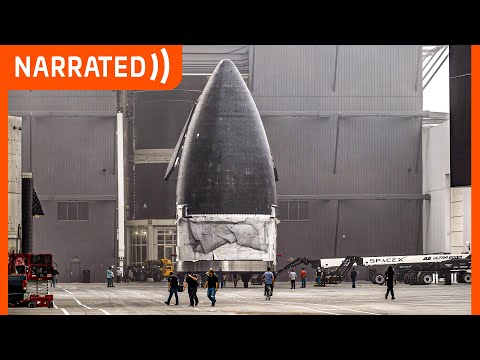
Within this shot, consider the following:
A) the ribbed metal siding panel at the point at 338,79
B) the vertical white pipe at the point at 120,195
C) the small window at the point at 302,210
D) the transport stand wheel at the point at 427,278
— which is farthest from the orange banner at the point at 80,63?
the small window at the point at 302,210

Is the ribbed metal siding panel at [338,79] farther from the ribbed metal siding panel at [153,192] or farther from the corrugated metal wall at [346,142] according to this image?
the ribbed metal siding panel at [153,192]

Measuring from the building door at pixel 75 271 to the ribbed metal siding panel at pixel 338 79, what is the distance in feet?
61.9

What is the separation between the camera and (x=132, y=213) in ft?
294

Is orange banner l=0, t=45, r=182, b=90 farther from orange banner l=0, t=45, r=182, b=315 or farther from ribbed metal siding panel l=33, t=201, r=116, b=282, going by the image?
ribbed metal siding panel l=33, t=201, r=116, b=282

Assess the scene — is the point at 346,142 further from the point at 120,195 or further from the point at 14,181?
the point at 14,181

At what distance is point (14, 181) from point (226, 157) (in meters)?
20.6

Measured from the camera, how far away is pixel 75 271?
83625 millimetres

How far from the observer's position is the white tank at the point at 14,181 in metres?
41.8

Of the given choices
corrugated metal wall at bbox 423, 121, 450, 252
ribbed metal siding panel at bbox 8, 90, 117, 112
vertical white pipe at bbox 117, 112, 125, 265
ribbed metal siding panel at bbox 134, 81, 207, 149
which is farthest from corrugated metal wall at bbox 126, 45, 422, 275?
ribbed metal siding panel at bbox 8, 90, 117, 112

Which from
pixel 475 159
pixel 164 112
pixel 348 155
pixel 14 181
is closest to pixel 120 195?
pixel 164 112

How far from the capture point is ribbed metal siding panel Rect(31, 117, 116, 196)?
8250 cm

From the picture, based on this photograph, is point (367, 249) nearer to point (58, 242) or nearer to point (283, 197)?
point (283, 197)
